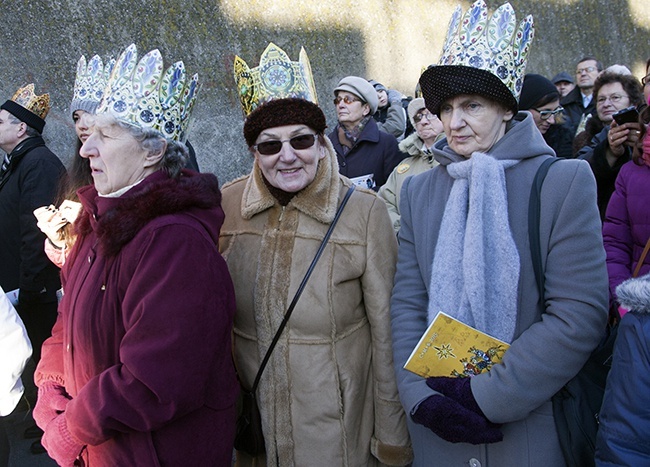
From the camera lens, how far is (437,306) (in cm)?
198

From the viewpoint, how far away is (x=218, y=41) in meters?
7.21

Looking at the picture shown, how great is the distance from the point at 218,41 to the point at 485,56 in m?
5.86

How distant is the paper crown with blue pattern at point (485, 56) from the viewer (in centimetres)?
192

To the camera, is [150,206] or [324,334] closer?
[150,206]

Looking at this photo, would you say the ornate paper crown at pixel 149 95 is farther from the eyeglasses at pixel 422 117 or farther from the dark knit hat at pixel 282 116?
the eyeglasses at pixel 422 117

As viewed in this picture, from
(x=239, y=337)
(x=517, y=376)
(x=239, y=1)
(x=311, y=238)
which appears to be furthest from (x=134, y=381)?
(x=239, y=1)

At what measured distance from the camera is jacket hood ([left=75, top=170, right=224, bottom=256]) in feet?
6.11

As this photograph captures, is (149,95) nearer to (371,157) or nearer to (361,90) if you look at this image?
(371,157)

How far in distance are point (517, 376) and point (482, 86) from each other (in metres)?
0.92

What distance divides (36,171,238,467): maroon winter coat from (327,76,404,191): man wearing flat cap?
2.78 metres

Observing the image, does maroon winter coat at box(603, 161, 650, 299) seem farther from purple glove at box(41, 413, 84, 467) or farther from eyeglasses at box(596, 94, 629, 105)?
purple glove at box(41, 413, 84, 467)

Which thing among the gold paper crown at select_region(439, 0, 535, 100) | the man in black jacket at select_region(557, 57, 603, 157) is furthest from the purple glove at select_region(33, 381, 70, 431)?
the man in black jacket at select_region(557, 57, 603, 157)

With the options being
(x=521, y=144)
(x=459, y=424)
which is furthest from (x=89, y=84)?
(x=459, y=424)

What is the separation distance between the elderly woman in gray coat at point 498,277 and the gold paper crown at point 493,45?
1cm
